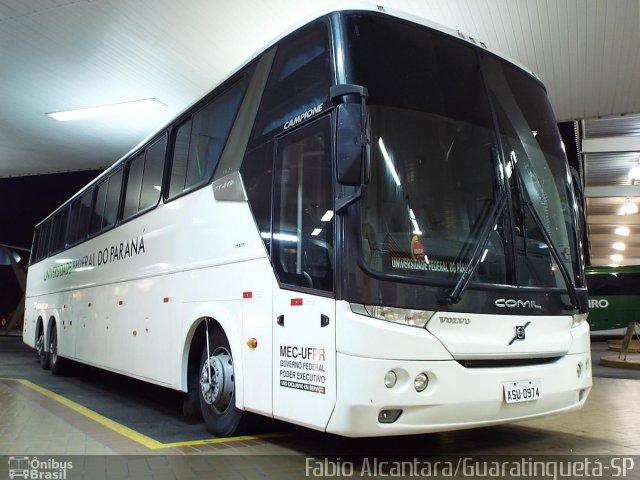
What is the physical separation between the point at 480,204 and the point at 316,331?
1627mm

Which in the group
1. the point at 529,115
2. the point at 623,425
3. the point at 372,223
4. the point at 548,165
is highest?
the point at 529,115

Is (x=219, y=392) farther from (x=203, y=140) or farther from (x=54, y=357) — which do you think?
(x=54, y=357)

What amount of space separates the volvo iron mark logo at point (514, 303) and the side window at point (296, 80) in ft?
6.68

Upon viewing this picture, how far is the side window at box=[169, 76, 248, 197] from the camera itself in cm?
582

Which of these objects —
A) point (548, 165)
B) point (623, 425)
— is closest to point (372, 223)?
point (548, 165)

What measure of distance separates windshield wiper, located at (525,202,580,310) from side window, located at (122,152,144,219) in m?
5.52

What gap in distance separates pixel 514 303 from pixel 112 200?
717cm

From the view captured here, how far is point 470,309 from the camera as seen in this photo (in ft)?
13.4

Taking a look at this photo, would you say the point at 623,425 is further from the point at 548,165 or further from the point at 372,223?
the point at 372,223

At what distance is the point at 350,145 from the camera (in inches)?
147

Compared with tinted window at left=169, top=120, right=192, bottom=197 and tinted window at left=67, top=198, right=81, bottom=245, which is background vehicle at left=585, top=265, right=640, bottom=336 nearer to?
tinted window at left=67, top=198, right=81, bottom=245

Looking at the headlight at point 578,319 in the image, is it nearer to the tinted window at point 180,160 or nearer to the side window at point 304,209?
the side window at point 304,209

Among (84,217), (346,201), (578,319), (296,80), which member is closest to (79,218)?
(84,217)

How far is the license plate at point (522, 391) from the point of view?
4.18m
